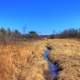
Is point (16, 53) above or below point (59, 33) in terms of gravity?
below

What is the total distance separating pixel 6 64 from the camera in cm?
1302

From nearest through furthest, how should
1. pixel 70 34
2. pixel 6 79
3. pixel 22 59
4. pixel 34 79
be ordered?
pixel 6 79
pixel 34 79
pixel 22 59
pixel 70 34

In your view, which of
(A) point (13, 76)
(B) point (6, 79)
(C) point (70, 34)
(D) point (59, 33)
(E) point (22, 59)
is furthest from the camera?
(D) point (59, 33)

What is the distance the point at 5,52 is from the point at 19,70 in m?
1.77

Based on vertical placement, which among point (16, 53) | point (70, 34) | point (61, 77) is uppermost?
point (70, 34)

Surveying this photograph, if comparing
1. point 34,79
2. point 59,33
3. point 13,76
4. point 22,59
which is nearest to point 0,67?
point 13,76

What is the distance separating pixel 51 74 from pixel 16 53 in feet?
11.4

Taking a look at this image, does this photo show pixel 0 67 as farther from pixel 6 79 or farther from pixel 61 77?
pixel 61 77

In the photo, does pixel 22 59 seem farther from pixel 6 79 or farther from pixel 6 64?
pixel 6 79

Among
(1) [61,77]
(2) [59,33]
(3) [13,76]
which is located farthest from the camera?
(2) [59,33]

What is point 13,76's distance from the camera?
11.9 metres

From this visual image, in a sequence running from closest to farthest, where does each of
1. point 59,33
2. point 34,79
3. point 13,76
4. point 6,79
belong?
point 6,79
point 13,76
point 34,79
point 59,33

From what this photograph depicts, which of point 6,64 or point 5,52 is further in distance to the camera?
point 5,52

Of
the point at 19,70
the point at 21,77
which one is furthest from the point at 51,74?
the point at 21,77
